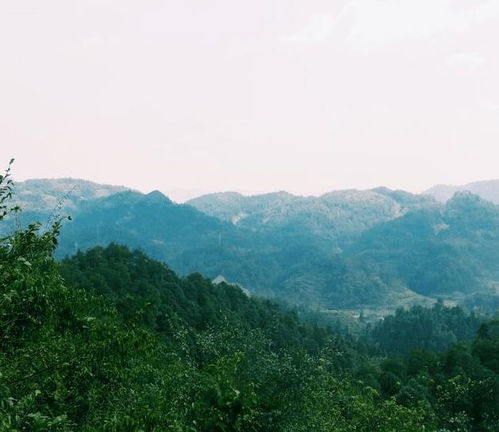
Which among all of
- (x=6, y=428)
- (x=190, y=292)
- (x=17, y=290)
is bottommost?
(x=190, y=292)

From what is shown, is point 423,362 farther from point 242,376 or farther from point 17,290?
point 17,290

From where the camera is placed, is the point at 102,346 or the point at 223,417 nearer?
the point at 102,346

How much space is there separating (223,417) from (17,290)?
15.0 metres

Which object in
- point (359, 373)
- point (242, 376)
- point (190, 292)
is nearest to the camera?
point (242, 376)

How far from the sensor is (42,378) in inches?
768

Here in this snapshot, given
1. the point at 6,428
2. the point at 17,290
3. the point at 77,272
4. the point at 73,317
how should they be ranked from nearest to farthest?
the point at 6,428 < the point at 17,290 < the point at 73,317 < the point at 77,272

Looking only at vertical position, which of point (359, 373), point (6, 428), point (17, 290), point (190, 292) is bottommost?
point (359, 373)

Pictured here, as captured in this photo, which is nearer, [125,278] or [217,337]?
[217,337]

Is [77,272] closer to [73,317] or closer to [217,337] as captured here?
[217,337]

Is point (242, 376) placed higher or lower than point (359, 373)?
higher


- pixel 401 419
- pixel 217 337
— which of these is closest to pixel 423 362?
pixel 401 419

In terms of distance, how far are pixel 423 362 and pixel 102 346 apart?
10769cm

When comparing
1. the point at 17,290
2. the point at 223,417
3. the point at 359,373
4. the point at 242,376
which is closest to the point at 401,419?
the point at 242,376

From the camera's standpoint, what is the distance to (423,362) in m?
114
